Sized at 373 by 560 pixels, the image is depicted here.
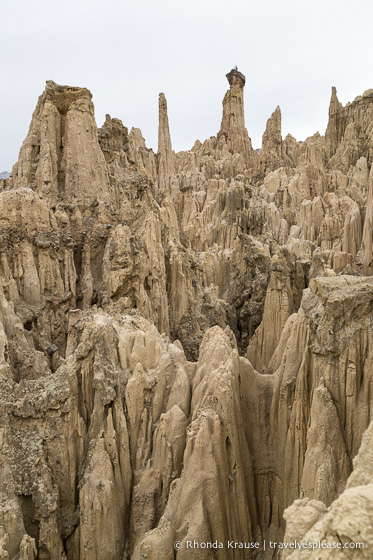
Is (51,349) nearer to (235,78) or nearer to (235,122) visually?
(235,122)

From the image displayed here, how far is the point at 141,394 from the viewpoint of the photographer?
934 centimetres

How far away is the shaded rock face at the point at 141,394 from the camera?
7156 mm

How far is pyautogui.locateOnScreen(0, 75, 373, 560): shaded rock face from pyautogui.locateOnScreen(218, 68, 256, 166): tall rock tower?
45.2 metres

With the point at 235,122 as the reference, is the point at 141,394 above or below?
below

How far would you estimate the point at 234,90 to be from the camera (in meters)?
60.0

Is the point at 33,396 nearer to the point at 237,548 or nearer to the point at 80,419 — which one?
the point at 80,419

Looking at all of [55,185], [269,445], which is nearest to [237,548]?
[269,445]

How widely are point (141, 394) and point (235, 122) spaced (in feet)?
184

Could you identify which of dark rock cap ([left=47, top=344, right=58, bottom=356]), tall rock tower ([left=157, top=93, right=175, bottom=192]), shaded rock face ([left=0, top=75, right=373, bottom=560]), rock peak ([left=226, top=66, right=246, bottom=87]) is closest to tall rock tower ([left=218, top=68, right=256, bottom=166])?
rock peak ([left=226, top=66, right=246, bottom=87])

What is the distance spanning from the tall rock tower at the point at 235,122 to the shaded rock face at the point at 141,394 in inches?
1780

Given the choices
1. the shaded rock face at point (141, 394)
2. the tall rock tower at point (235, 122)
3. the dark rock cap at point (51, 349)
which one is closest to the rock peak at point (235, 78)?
the tall rock tower at point (235, 122)

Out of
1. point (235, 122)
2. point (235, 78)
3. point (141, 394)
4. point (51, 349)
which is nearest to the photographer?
point (141, 394)

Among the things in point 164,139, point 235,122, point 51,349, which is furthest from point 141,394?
point 235,122

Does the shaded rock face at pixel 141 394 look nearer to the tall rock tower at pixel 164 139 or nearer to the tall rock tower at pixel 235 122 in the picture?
the tall rock tower at pixel 164 139
